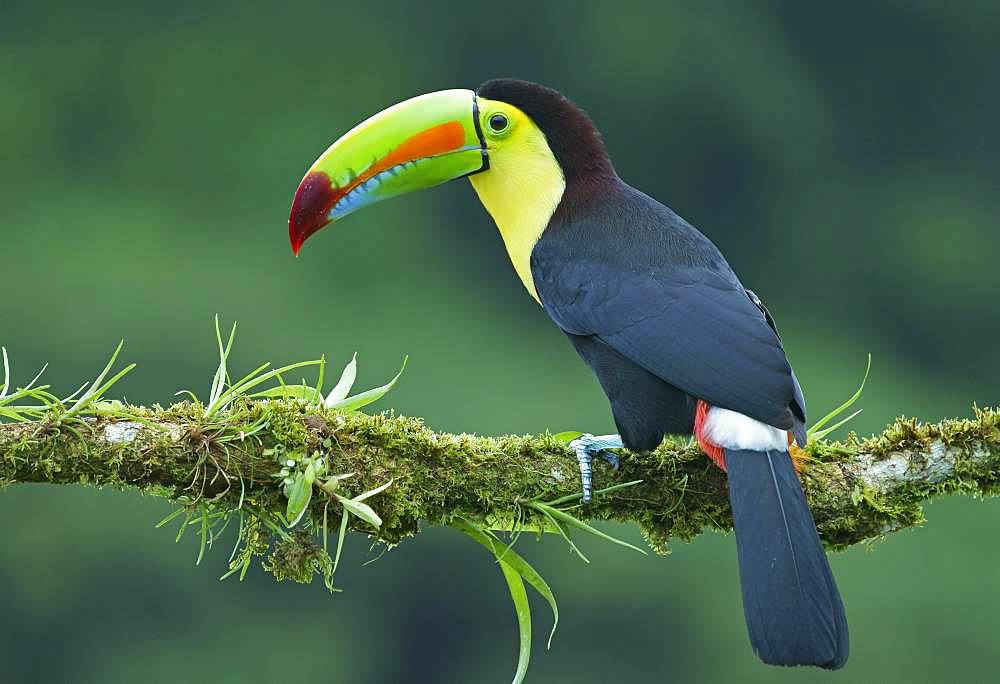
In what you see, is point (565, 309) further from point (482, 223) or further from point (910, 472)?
point (482, 223)

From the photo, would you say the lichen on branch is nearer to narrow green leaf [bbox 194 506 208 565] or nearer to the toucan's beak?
narrow green leaf [bbox 194 506 208 565]

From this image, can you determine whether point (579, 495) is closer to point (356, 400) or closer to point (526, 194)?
point (356, 400)

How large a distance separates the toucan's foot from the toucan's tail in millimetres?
213

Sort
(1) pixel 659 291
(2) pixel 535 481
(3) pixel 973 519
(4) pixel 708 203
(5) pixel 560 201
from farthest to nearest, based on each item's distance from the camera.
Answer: (4) pixel 708 203 → (3) pixel 973 519 → (5) pixel 560 201 → (1) pixel 659 291 → (2) pixel 535 481

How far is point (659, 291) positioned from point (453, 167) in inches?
20.7

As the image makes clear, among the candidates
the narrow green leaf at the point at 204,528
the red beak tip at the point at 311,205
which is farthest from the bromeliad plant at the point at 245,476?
the red beak tip at the point at 311,205

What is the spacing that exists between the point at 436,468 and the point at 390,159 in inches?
33.4

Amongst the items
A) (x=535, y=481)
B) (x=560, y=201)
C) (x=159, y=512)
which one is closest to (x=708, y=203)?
(x=159, y=512)

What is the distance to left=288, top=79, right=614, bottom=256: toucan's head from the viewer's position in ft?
9.82

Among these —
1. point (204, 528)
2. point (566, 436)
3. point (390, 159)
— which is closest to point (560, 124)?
point (390, 159)

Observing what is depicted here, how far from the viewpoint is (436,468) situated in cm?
238

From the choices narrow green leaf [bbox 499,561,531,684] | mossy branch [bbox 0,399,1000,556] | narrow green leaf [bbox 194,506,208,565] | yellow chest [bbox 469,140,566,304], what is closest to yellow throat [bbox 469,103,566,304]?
yellow chest [bbox 469,140,566,304]

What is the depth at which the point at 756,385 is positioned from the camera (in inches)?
102

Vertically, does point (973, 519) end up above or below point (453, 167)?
above
